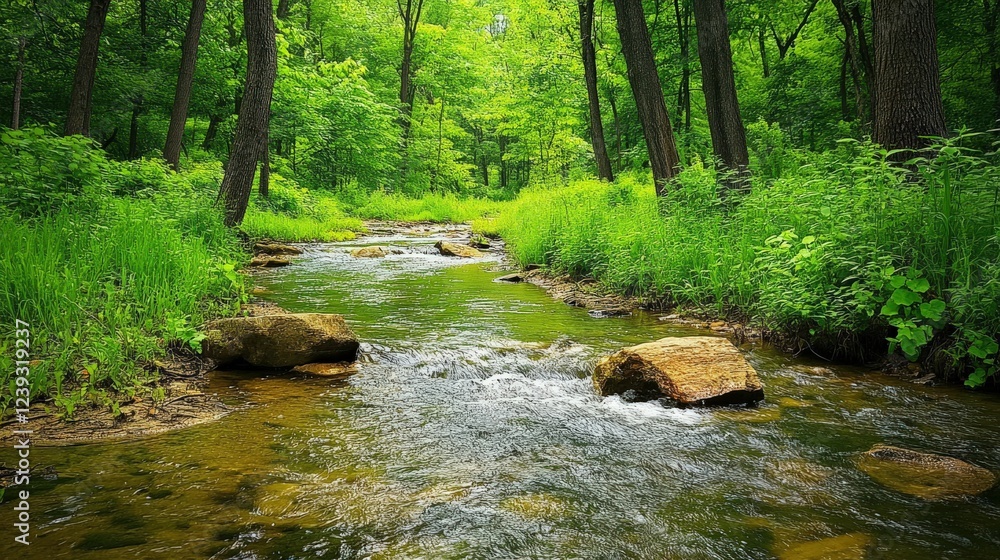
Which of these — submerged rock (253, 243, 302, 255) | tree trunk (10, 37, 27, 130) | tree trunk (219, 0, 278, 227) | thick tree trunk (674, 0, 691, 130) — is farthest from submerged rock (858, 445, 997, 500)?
tree trunk (10, 37, 27, 130)

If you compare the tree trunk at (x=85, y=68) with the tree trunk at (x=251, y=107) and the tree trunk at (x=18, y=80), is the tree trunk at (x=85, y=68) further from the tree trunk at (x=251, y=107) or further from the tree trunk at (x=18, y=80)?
the tree trunk at (x=18, y=80)

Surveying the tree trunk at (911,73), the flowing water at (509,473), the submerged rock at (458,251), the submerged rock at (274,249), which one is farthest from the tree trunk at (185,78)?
the tree trunk at (911,73)

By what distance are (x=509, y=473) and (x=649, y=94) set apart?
27.3 ft

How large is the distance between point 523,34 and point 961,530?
1032 inches

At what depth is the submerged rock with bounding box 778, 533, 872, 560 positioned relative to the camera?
6.69ft

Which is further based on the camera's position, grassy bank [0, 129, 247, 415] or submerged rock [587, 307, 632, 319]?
submerged rock [587, 307, 632, 319]

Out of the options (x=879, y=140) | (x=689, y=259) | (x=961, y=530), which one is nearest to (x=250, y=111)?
(x=689, y=259)

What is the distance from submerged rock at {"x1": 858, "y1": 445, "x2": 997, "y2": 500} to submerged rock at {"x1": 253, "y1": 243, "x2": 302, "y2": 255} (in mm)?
11309

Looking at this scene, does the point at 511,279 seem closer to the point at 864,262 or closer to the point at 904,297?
the point at 864,262

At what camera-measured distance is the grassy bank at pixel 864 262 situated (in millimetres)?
3633

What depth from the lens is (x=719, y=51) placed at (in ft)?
27.3

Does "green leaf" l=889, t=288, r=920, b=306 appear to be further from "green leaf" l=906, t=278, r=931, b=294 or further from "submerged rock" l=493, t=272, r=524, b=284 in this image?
"submerged rock" l=493, t=272, r=524, b=284

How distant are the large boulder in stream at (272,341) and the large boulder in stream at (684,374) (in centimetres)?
231

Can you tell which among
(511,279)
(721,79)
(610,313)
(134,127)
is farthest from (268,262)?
(721,79)
